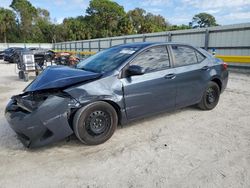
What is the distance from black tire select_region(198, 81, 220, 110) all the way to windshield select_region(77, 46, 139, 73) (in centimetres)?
196

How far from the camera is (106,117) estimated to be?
3.33m

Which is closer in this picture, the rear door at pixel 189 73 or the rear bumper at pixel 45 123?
the rear bumper at pixel 45 123

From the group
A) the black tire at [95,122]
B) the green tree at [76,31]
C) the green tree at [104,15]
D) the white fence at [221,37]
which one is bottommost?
the black tire at [95,122]

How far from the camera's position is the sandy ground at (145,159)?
2484 mm

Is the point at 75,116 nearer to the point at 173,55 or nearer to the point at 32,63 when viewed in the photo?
the point at 173,55

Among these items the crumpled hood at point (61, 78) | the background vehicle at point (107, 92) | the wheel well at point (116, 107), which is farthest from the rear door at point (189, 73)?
the crumpled hood at point (61, 78)

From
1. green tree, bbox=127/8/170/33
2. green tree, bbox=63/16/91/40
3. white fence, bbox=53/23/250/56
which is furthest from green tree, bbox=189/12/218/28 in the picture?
white fence, bbox=53/23/250/56

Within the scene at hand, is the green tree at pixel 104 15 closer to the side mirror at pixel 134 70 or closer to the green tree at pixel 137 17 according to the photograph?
the green tree at pixel 137 17

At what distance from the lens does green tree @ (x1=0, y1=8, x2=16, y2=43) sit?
5317 centimetres

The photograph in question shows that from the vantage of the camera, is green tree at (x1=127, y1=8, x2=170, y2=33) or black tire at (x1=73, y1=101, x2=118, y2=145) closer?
black tire at (x1=73, y1=101, x2=118, y2=145)

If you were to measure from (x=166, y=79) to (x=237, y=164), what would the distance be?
5.76ft

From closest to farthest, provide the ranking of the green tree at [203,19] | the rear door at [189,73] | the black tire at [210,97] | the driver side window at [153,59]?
the driver side window at [153,59], the rear door at [189,73], the black tire at [210,97], the green tree at [203,19]

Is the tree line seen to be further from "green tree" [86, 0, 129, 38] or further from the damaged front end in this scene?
the damaged front end

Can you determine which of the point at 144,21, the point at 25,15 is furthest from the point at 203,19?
the point at 25,15
